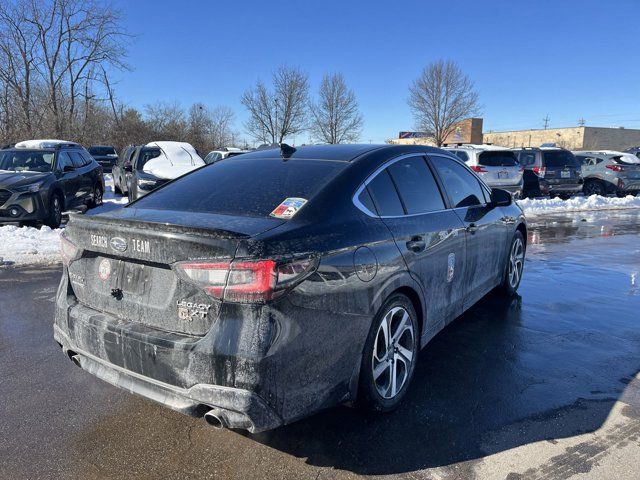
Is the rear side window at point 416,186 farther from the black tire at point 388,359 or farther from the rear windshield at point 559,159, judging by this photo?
the rear windshield at point 559,159

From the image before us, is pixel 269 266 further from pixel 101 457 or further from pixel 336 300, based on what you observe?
pixel 101 457

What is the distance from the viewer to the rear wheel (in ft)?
18.4

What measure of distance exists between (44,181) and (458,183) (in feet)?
28.6

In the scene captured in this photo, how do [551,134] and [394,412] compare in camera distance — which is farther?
[551,134]

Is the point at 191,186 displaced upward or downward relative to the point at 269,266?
upward

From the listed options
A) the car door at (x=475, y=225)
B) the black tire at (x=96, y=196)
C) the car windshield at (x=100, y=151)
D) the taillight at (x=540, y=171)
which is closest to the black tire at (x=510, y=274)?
the car door at (x=475, y=225)

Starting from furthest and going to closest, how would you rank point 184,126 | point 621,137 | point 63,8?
point 621,137
point 184,126
point 63,8

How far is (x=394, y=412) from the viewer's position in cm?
319

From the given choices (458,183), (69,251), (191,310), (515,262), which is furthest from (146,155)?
(191,310)

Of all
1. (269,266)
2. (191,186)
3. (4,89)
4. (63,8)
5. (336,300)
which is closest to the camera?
(269,266)

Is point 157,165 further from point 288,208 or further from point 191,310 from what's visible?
point 191,310

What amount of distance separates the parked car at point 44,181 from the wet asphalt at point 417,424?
5.56m

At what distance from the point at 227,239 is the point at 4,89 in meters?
30.6

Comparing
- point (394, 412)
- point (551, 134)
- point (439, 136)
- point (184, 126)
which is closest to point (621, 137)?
point (551, 134)
